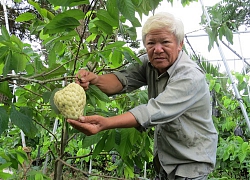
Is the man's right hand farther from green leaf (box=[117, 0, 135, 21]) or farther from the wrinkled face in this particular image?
green leaf (box=[117, 0, 135, 21])

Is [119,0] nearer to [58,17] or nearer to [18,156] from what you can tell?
[58,17]

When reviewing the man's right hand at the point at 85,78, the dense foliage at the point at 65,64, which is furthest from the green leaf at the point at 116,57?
the man's right hand at the point at 85,78

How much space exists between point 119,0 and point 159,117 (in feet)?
1.32

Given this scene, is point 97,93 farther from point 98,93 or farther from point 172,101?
point 172,101

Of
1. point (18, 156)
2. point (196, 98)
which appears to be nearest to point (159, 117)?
point (196, 98)

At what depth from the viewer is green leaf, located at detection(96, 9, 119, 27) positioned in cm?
103

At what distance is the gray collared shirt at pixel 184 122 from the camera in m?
Result: 1.17

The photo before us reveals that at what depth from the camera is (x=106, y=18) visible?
1.04 meters

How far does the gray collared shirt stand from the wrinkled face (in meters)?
0.04

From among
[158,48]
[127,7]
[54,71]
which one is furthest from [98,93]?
[127,7]

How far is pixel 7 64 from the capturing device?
1.11 m

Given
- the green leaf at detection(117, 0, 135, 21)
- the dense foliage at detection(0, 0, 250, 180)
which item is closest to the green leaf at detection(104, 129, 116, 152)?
the dense foliage at detection(0, 0, 250, 180)

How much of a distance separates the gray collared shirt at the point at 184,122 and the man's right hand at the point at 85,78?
212 millimetres

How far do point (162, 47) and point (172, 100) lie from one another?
0.83ft
